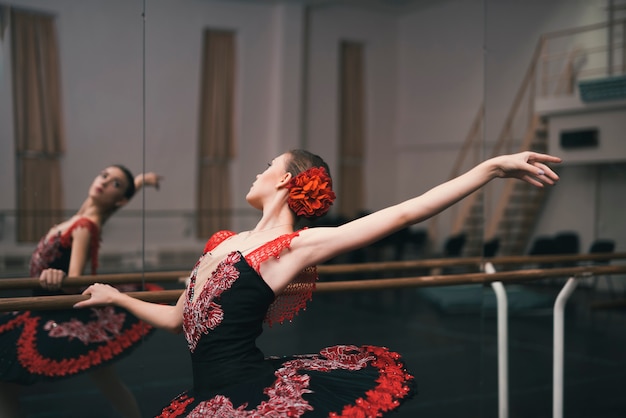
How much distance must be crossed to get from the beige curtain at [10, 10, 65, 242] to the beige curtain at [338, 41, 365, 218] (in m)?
2.95

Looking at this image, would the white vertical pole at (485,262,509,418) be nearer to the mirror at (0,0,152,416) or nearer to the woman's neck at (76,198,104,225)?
the mirror at (0,0,152,416)

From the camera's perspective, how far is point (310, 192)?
68.1 inches

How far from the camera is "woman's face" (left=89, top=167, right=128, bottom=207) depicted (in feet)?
8.97

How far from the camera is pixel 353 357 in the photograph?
6.00 feet

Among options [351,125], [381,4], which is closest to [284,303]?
[381,4]

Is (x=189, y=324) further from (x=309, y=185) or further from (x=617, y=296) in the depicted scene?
(x=617, y=296)

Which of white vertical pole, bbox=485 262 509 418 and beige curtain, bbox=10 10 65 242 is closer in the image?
beige curtain, bbox=10 10 65 242

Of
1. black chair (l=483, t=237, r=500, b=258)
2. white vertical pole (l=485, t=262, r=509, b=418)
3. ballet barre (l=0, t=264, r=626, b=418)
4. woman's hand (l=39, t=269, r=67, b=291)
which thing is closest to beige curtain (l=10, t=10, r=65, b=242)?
woman's hand (l=39, t=269, r=67, b=291)

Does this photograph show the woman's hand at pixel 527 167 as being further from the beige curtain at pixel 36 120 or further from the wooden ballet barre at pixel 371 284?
the beige curtain at pixel 36 120

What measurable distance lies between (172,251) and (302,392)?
200 cm

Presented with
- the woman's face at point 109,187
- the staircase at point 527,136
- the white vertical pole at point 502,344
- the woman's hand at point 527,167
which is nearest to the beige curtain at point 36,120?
the woman's face at point 109,187

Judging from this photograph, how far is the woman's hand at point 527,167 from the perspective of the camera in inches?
64.0

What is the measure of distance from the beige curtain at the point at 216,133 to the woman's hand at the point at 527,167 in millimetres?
2309

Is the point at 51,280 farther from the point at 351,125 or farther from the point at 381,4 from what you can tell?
the point at 351,125
